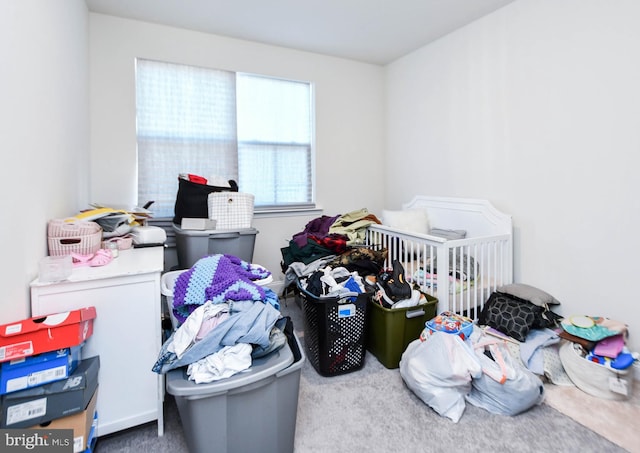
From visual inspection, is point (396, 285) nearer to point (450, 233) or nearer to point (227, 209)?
point (450, 233)

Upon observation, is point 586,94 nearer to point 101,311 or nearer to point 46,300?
point 101,311

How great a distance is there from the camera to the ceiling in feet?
8.36

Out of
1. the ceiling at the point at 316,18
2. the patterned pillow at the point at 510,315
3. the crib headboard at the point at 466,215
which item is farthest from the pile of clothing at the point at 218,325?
the ceiling at the point at 316,18

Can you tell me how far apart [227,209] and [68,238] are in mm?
997

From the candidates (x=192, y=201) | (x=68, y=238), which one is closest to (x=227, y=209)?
(x=192, y=201)

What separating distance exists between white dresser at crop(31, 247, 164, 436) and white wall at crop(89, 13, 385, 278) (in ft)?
5.46

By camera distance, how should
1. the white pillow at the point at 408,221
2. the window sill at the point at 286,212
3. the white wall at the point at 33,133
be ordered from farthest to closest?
the window sill at the point at 286,212, the white pillow at the point at 408,221, the white wall at the point at 33,133

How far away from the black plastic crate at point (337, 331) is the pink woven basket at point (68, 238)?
1171mm

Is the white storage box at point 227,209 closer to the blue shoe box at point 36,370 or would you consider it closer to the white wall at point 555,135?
the blue shoe box at point 36,370

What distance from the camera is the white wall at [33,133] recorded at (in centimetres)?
120

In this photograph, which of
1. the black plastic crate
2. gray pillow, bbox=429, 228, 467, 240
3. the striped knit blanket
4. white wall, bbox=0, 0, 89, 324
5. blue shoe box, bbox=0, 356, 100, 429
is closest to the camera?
blue shoe box, bbox=0, 356, 100, 429

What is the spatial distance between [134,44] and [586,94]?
11.0ft

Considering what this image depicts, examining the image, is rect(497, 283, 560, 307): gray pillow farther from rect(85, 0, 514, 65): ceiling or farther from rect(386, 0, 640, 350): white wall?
rect(85, 0, 514, 65): ceiling

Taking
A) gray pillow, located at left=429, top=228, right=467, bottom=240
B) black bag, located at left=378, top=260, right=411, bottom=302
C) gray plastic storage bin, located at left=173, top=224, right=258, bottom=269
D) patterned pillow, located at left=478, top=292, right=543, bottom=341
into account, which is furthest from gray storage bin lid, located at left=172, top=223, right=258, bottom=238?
patterned pillow, located at left=478, top=292, right=543, bottom=341
